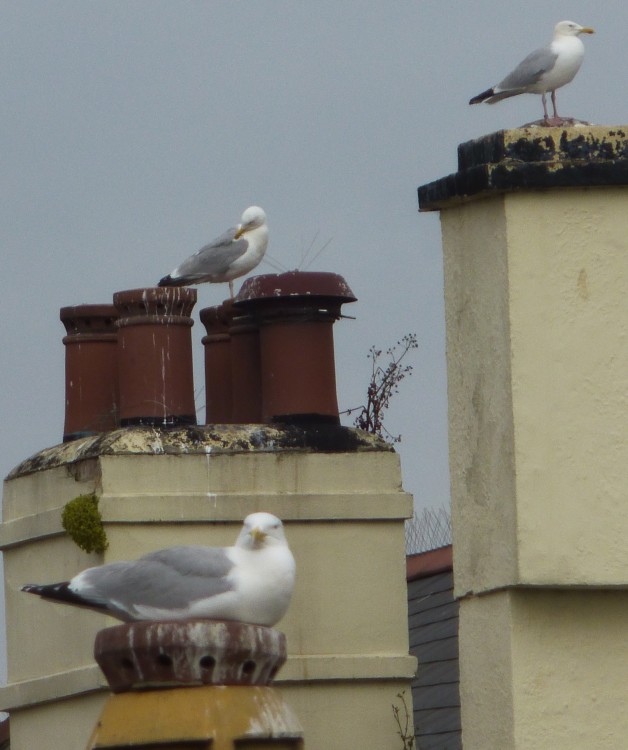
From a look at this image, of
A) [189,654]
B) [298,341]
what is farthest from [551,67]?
[189,654]

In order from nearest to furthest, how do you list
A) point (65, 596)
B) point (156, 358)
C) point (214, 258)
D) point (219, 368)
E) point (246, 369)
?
point (65, 596) → point (156, 358) → point (246, 369) → point (219, 368) → point (214, 258)

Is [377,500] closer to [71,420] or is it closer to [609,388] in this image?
[71,420]

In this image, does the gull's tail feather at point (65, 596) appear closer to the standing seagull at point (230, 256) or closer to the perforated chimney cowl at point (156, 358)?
the perforated chimney cowl at point (156, 358)

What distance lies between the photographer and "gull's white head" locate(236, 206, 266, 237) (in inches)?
610

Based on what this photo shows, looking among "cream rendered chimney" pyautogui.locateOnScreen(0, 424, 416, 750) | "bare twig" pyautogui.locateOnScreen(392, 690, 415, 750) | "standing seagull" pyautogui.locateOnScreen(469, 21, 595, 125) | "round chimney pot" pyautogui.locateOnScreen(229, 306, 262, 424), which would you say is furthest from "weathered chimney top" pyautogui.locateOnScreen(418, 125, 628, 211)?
"round chimney pot" pyautogui.locateOnScreen(229, 306, 262, 424)

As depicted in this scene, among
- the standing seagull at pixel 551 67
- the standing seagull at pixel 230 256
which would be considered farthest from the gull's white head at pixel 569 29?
the standing seagull at pixel 230 256

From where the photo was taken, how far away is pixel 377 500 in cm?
1207

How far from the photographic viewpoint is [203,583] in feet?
26.0

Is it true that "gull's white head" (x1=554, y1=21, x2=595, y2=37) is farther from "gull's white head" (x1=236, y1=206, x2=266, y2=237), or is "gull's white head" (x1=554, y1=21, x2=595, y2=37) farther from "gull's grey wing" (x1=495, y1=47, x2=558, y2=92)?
"gull's white head" (x1=236, y1=206, x2=266, y2=237)

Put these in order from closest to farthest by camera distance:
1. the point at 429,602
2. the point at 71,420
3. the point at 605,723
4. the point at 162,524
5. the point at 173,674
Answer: the point at 173,674 < the point at 605,723 < the point at 162,524 < the point at 71,420 < the point at 429,602

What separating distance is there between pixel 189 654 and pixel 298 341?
5.91 metres

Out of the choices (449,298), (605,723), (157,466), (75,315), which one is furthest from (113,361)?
(605,723)

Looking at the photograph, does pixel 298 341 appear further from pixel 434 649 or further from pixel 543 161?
pixel 543 161

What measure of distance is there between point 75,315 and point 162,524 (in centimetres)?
224
